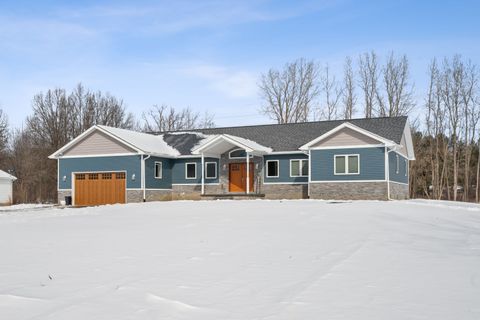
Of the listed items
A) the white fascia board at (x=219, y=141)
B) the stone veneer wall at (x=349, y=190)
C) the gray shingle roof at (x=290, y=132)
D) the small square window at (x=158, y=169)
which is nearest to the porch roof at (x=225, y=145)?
the white fascia board at (x=219, y=141)

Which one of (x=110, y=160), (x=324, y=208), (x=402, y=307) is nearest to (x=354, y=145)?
(x=324, y=208)

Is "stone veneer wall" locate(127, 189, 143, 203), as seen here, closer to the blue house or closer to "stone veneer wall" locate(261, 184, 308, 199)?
the blue house

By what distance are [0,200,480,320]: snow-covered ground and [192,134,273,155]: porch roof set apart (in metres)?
12.8

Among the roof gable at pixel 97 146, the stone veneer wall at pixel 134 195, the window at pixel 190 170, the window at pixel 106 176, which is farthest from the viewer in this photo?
the window at pixel 190 170

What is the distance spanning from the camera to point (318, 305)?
5633mm

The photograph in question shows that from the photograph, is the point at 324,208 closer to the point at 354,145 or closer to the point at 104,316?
the point at 354,145

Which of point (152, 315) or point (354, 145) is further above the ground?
point (354, 145)

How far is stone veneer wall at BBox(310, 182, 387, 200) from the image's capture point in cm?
2538

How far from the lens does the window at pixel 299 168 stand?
28067 millimetres

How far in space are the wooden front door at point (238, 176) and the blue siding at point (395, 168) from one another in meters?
7.70

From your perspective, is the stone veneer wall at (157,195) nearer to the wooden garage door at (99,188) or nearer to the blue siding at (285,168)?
the wooden garage door at (99,188)

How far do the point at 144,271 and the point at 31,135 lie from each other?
1881 inches

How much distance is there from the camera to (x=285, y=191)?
2825 centimetres

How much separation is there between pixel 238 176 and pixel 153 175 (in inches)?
193
